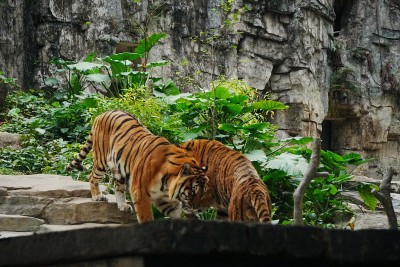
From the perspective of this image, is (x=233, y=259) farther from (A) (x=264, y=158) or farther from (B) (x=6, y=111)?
(B) (x=6, y=111)

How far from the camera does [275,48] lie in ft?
67.3

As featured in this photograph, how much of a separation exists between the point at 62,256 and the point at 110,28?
15723 millimetres

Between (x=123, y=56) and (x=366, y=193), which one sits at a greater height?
(x=123, y=56)

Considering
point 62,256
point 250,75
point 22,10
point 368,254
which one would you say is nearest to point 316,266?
point 368,254

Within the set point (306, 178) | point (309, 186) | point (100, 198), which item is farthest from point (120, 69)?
point (306, 178)

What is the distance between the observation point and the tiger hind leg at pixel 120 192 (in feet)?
24.3

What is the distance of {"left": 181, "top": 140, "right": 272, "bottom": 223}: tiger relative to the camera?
621 centimetres

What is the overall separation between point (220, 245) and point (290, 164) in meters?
7.75

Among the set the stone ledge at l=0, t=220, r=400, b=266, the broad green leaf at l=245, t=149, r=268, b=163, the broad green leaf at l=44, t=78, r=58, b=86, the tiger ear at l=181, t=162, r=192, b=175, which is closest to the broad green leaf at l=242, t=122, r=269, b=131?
the broad green leaf at l=245, t=149, r=268, b=163

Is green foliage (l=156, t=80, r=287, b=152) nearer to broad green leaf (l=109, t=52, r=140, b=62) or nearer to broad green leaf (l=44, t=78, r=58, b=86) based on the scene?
broad green leaf (l=109, t=52, r=140, b=62)

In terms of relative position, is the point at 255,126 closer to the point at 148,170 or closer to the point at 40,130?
the point at 148,170

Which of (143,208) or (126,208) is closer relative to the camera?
(143,208)

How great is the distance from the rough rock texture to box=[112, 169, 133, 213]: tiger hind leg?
0.24 ft

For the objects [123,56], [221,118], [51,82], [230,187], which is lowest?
[230,187]
